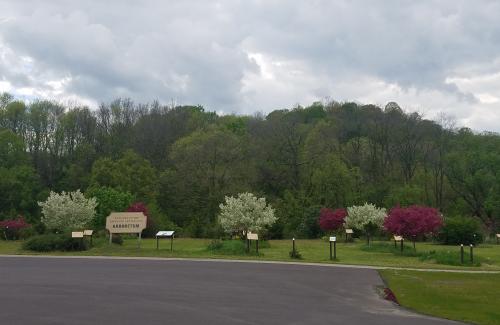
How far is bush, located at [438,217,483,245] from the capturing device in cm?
4378

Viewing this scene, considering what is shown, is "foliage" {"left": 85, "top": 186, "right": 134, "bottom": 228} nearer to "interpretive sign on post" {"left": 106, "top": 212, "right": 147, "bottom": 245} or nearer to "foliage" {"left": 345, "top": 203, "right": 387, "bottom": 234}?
"interpretive sign on post" {"left": 106, "top": 212, "right": 147, "bottom": 245}

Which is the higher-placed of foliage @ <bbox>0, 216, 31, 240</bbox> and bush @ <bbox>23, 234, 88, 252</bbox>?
foliage @ <bbox>0, 216, 31, 240</bbox>

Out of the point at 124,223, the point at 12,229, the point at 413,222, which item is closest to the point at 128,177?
the point at 12,229

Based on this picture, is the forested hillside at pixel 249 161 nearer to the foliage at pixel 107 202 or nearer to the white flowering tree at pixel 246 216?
the foliage at pixel 107 202

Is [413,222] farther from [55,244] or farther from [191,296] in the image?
[191,296]

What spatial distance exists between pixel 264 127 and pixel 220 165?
560 inches

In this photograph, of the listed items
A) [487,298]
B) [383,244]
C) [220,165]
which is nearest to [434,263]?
[383,244]

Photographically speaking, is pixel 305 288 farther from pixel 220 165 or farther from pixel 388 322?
pixel 220 165

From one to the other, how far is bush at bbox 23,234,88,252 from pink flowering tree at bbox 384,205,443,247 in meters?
18.2

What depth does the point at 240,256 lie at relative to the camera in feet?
96.8

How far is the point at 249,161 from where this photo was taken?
215 feet

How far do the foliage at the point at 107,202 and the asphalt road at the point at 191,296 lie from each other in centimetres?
2532

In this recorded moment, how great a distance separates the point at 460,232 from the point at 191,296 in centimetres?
3448

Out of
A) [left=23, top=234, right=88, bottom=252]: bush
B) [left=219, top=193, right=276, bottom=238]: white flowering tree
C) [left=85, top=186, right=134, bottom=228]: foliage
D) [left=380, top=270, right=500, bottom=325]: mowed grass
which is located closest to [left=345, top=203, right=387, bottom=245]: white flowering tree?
[left=219, top=193, right=276, bottom=238]: white flowering tree
